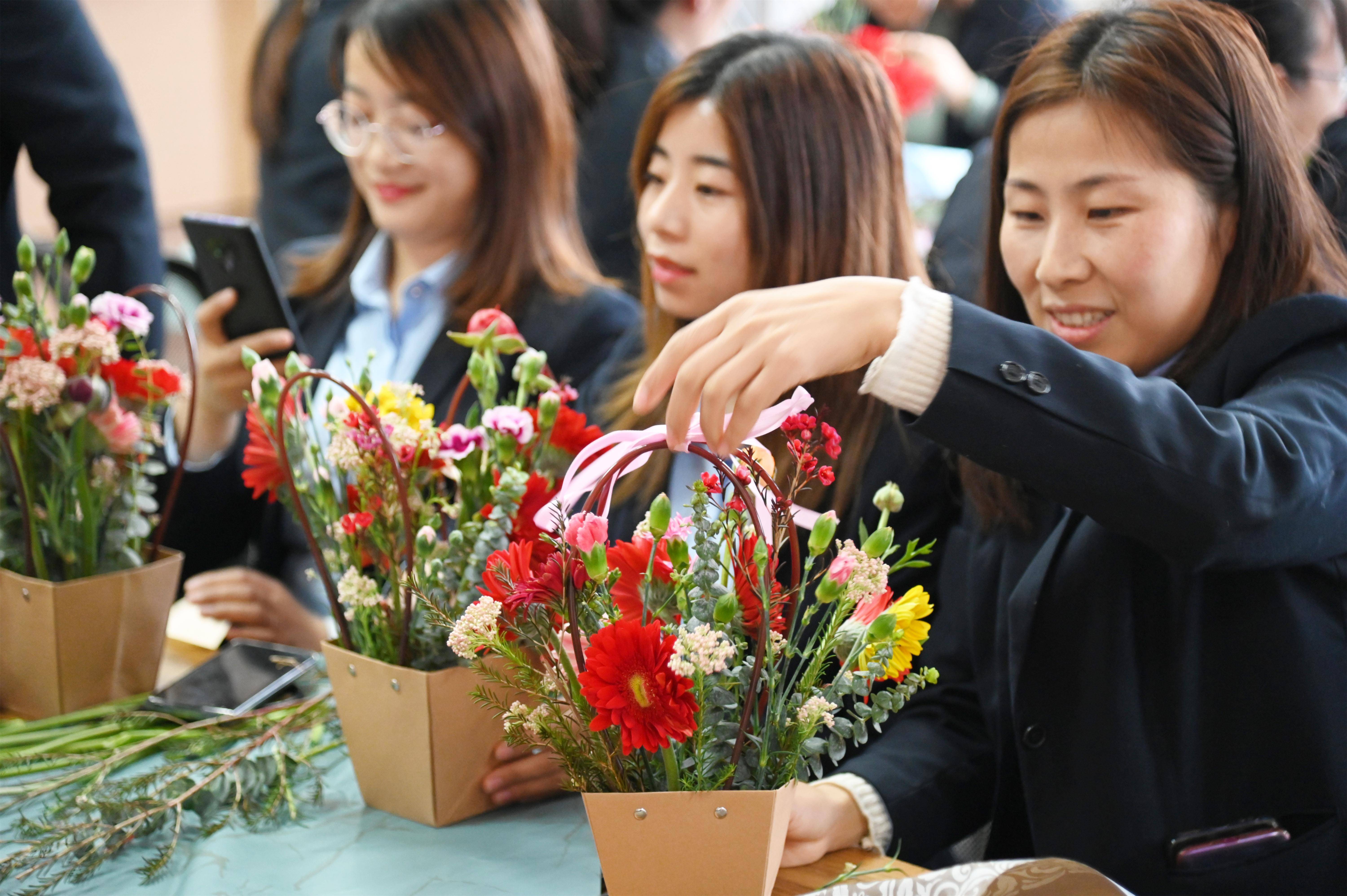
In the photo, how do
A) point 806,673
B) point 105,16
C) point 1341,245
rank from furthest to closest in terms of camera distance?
1. point 105,16
2. point 1341,245
3. point 806,673

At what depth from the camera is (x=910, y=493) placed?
4.39 feet

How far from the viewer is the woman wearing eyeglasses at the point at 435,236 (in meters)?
1.79

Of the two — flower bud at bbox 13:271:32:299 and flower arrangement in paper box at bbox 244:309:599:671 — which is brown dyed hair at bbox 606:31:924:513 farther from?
flower bud at bbox 13:271:32:299

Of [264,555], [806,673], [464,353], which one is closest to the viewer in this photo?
[806,673]

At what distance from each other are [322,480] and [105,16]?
5.09 m

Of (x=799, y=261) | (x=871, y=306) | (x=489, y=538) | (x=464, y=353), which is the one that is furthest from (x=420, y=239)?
→ (x=871, y=306)

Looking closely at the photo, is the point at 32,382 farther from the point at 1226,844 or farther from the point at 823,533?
the point at 1226,844

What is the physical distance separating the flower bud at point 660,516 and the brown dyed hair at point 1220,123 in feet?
1.90

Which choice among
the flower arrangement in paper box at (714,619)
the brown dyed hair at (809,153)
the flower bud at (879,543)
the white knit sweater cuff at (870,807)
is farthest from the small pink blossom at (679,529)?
the brown dyed hair at (809,153)

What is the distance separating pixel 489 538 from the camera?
3.30ft

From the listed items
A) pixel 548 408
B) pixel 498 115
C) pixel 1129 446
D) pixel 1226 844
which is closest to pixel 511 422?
pixel 548 408

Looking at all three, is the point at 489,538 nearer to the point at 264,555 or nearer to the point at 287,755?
the point at 287,755

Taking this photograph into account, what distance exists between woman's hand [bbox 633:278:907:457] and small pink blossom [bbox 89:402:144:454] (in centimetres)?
75

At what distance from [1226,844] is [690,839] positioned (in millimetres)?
549
